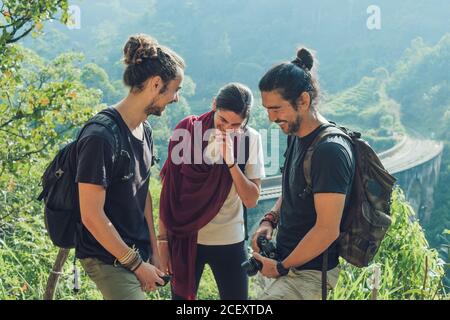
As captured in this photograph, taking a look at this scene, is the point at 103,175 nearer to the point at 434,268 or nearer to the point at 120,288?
the point at 120,288

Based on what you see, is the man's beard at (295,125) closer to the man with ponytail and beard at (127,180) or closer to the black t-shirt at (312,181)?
the black t-shirt at (312,181)

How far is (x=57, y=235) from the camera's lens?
1.60m

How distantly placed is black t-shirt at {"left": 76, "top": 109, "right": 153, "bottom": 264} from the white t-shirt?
1.07 feet

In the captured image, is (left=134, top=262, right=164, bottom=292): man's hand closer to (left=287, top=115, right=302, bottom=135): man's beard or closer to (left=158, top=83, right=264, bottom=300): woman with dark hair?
(left=158, top=83, right=264, bottom=300): woman with dark hair

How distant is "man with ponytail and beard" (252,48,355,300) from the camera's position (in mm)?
1496

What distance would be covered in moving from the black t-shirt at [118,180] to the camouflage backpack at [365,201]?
492 millimetres

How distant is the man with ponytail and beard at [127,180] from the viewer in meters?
1.52

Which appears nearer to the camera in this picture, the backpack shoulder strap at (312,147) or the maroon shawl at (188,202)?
the backpack shoulder strap at (312,147)

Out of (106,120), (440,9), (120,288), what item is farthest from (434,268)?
(440,9)

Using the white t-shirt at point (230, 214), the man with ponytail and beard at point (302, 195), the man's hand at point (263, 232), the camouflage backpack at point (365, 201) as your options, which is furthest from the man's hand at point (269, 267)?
the white t-shirt at point (230, 214)

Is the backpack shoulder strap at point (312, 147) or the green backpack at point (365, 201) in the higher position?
the backpack shoulder strap at point (312, 147)

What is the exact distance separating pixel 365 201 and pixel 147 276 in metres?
0.66

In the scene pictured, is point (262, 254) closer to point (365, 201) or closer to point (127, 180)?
point (365, 201)

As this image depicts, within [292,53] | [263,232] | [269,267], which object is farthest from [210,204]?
[292,53]
